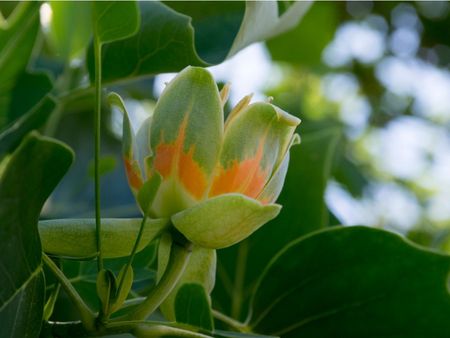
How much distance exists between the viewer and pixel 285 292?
0.68 m

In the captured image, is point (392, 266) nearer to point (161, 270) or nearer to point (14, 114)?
point (161, 270)

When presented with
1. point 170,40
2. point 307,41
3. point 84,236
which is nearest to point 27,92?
point 170,40

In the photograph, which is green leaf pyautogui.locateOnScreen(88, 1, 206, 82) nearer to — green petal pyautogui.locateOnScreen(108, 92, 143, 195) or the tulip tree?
the tulip tree

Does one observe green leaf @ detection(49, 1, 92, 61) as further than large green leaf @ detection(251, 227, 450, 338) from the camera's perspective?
Yes

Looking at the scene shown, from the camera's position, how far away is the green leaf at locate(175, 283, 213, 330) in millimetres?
528

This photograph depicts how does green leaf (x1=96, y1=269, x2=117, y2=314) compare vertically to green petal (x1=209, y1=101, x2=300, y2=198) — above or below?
below

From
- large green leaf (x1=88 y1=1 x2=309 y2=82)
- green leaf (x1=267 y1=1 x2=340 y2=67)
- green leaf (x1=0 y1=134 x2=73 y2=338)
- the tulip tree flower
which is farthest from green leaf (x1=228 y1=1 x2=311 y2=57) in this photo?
green leaf (x1=267 y1=1 x2=340 y2=67)

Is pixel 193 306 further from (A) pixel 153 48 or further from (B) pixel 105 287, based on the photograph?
(A) pixel 153 48

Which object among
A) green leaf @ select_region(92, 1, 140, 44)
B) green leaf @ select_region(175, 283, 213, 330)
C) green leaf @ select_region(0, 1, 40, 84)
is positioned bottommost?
green leaf @ select_region(175, 283, 213, 330)

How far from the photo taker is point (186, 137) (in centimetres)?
50

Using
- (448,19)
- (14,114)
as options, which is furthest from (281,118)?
(448,19)

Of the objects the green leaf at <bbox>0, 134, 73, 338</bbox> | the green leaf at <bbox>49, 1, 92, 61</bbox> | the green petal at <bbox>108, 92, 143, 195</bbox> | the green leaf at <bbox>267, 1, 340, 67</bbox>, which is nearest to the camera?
the green leaf at <bbox>0, 134, 73, 338</bbox>

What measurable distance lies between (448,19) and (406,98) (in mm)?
353

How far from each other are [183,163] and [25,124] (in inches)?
10.3
